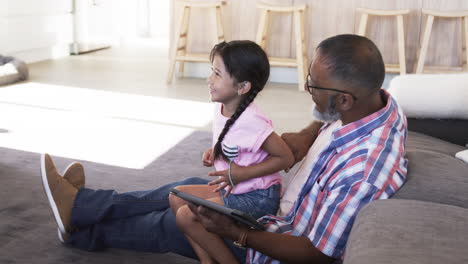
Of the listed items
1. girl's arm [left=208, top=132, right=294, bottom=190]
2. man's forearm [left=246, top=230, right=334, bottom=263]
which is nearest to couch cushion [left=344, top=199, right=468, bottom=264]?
man's forearm [left=246, top=230, right=334, bottom=263]

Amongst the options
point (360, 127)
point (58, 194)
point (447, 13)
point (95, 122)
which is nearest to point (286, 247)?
point (360, 127)

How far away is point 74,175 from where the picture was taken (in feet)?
6.75

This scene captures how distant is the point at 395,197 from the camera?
56.0 inches

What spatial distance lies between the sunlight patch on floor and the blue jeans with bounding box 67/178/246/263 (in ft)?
3.19

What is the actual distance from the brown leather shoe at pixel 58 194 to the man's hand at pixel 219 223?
622mm

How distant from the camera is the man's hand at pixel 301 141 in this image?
1883mm

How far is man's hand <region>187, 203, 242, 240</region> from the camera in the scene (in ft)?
4.86

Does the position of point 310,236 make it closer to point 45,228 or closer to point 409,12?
point 45,228

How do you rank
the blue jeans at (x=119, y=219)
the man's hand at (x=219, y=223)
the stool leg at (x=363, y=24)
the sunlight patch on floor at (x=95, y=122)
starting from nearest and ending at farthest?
1. the man's hand at (x=219, y=223)
2. the blue jeans at (x=119, y=219)
3. the sunlight patch on floor at (x=95, y=122)
4. the stool leg at (x=363, y=24)

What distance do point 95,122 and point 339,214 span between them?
2689 millimetres

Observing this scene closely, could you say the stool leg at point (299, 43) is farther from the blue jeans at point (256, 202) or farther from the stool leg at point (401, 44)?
the blue jeans at point (256, 202)

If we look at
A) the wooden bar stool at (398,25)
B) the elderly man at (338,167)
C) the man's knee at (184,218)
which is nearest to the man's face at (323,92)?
the elderly man at (338,167)

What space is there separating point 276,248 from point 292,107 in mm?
3077

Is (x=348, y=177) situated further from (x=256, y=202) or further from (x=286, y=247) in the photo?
(x=256, y=202)
